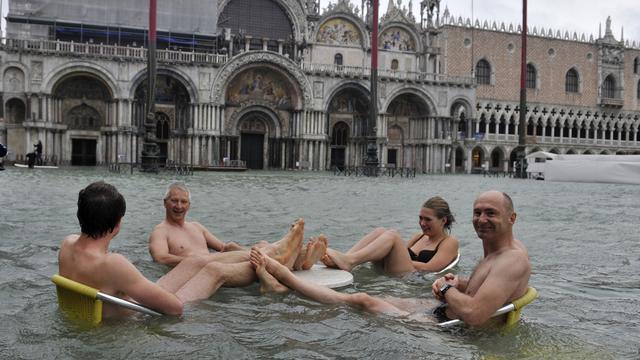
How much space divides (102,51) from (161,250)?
33575 mm

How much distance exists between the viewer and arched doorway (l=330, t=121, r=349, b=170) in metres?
45.1

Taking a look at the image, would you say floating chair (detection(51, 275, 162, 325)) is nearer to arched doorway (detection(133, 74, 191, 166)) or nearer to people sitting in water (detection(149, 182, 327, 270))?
people sitting in water (detection(149, 182, 327, 270))

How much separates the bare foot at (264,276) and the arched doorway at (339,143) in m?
39.6

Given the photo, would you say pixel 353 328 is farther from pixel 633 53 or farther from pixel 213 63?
pixel 633 53

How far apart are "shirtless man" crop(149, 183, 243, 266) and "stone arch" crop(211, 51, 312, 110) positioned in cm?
3295

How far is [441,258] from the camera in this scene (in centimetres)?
673

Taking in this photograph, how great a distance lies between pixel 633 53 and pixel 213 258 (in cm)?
6577

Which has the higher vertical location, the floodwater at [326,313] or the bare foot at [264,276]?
the bare foot at [264,276]

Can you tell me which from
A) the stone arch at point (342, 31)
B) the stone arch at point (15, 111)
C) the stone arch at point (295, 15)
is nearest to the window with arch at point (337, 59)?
the stone arch at point (342, 31)

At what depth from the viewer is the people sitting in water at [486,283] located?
4.46 metres

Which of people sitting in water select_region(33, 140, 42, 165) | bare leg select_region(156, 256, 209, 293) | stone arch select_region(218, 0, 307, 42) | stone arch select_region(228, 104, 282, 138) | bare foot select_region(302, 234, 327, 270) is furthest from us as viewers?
stone arch select_region(218, 0, 307, 42)

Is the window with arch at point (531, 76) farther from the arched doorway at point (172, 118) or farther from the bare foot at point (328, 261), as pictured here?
the bare foot at point (328, 261)

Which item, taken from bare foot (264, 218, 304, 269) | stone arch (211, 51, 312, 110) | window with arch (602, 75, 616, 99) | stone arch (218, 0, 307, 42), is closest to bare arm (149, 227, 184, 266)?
bare foot (264, 218, 304, 269)

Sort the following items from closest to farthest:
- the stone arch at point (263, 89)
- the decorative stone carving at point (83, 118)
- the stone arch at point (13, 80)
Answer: the stone arch at point (13, 80), the decorative stone carving at point (83, 118), the stone arch at point (263, 89)
